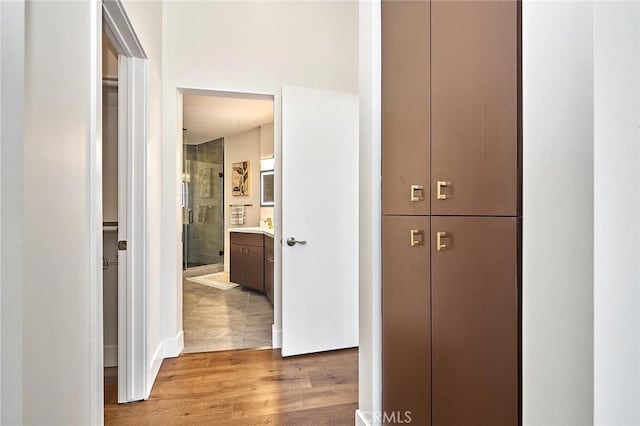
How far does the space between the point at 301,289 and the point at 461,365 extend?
172 cm

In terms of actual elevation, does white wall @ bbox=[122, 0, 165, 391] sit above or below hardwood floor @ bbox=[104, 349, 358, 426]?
above

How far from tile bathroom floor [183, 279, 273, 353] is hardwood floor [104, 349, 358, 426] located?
0.78 feet

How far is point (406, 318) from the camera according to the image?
1404 mm

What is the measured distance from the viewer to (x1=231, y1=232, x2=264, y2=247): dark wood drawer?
15.1ft

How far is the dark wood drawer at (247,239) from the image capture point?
4590 mm
